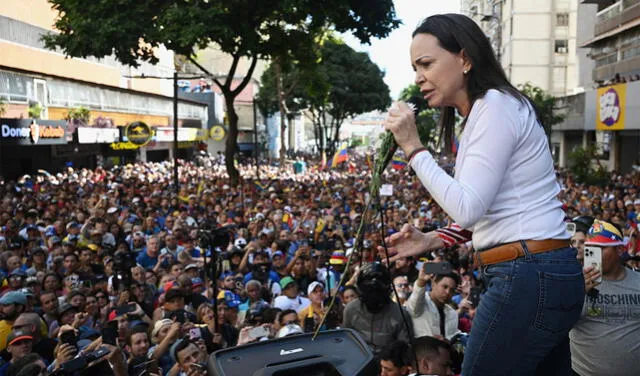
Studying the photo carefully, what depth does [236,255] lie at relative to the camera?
420 inches

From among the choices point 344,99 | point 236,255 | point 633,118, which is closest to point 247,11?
point 236,255

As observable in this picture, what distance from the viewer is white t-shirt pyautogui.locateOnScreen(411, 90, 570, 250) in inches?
78.9

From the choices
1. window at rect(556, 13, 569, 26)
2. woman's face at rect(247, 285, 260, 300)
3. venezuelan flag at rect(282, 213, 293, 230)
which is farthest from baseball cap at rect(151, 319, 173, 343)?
window at rect(556, 13, 569, 26)

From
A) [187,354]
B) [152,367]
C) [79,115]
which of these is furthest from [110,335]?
[79,115]

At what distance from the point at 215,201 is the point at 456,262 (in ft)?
33.5

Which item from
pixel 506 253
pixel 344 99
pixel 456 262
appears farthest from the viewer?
pixel 344 99

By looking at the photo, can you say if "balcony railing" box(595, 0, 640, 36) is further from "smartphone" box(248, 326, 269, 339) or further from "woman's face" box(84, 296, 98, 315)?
"smartphone" box(248, 326, 269, 339)

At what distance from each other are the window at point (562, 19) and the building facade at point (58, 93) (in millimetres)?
32527

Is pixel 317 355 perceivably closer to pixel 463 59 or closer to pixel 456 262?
pixel 463 59

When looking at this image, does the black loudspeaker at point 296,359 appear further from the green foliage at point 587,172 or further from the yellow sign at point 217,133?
the yellow sign at point 217,133

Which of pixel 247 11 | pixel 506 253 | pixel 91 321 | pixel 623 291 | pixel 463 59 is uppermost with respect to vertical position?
pixel 247 11

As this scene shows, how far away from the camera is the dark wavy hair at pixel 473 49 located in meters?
2.14

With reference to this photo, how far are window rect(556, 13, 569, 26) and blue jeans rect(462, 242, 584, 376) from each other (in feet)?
191

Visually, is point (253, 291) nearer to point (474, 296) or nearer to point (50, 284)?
point (50, 284)
